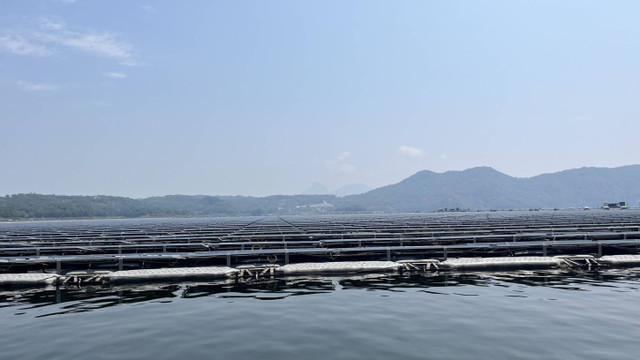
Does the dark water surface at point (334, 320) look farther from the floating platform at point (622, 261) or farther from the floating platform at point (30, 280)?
the floating platform at point (622, 261)

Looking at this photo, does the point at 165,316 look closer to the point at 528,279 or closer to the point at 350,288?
the point at 350,288

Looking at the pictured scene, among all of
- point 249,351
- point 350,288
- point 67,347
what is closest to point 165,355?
point 249,351

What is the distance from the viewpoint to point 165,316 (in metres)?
14.9

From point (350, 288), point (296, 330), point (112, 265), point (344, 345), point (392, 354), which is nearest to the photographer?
point (392, 354)

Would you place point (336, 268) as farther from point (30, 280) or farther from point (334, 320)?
point (30, 280)

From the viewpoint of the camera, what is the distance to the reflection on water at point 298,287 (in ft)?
58.5

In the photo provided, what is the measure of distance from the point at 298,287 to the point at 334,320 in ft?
20.7

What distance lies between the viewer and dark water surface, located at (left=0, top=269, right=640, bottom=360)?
36.2 feet

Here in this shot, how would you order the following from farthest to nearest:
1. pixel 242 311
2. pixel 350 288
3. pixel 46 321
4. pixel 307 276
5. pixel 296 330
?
pixel 307 276 → pixel 350 288 → pixel 242 311 → pixel 46 321 → pixel 296 330

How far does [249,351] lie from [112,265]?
21.6 meters

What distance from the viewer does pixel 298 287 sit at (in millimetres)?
20172

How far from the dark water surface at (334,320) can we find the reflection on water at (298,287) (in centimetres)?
5

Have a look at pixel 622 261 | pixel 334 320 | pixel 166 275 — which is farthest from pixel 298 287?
pixel 622 261

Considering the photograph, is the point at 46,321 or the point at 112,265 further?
the point at 112,265
